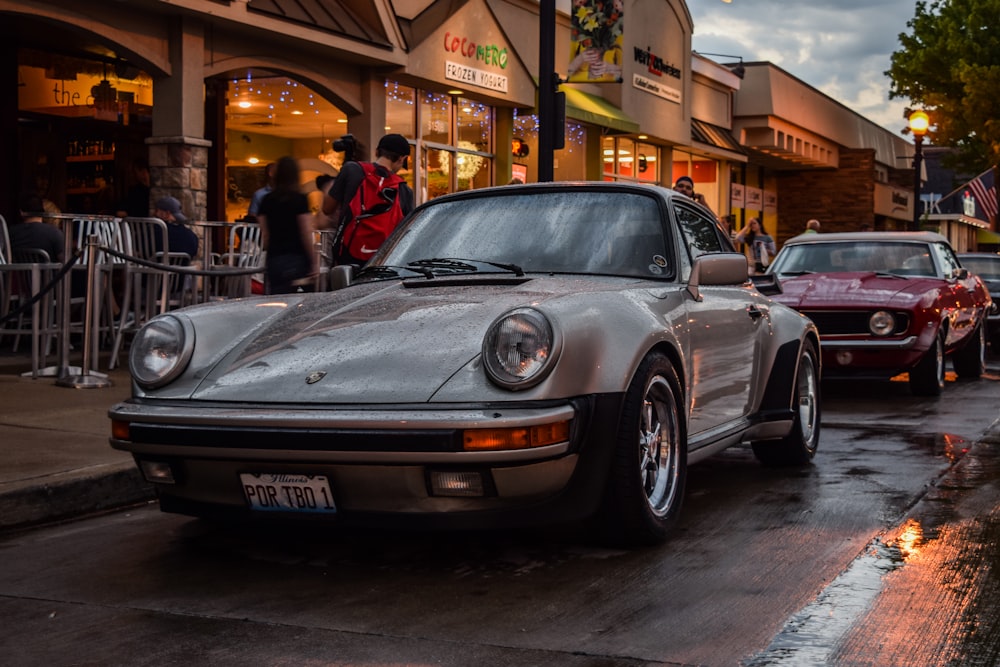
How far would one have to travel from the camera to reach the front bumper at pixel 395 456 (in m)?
4.36

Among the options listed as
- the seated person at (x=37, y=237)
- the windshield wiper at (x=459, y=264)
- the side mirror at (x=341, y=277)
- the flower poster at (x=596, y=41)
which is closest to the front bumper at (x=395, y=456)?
the windshield wiper at (x=459, y=264)

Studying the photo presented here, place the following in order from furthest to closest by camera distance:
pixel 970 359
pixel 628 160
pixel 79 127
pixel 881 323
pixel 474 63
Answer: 1. pixel 628 160
2. pixel 474 63
3. pixel 79 127
4. pixel 970 359
5. pixel 881 323

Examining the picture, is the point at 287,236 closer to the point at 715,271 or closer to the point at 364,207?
the point at 364,207

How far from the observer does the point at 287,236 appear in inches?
316

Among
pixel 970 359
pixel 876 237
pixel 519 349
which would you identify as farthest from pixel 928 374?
pixel 519 349

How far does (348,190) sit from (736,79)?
25617 millimetres

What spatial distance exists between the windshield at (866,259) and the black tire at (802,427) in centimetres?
513

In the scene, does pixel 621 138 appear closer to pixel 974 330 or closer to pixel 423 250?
pixel 974 330

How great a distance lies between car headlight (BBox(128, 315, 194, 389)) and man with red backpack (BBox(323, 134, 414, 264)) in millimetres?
3450

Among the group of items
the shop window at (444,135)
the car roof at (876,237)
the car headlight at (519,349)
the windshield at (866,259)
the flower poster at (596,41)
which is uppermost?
the flower poster at (596,41)

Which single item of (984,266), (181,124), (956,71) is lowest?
(984,266)

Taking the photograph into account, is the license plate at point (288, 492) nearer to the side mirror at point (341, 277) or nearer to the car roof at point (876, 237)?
the side mirror at point (341, 277)

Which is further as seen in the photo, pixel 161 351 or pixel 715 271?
pixel 715 271

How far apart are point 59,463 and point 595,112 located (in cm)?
1760
